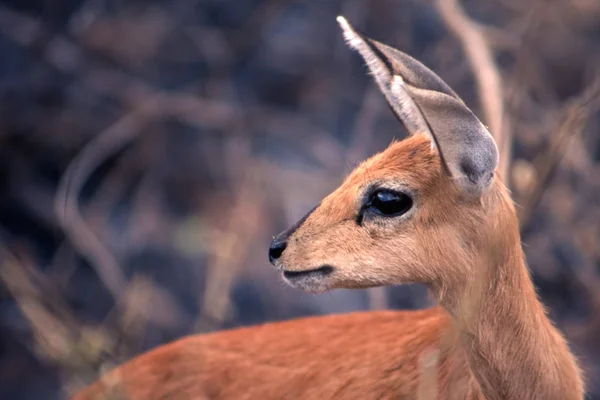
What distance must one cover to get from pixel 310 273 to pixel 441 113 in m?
0.87

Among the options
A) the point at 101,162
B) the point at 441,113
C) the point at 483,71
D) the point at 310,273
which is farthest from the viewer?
the point at 101,162

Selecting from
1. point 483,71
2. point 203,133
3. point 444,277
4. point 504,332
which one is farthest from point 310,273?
point 203,133

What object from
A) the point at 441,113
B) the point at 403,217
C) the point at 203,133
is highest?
the point at 441,113

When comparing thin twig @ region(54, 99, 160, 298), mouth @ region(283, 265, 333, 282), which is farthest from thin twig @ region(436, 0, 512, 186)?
thin twig @ region(54, 99, 160, 298)

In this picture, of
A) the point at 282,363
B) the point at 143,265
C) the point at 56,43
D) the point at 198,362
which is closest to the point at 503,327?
the point at 282,363

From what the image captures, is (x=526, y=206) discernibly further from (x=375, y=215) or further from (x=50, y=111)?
(x=50, y=111)

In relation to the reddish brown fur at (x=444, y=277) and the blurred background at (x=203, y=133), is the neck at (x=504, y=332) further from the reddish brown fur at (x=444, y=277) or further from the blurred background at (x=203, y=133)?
the blurred background at (x=203, y=133)

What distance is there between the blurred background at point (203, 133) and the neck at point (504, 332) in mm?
3613

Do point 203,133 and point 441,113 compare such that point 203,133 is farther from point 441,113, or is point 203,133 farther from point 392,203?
point 441,113

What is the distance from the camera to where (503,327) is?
12.2 ft

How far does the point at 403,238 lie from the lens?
3760 millimetres

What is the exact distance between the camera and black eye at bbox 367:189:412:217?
3.78 m

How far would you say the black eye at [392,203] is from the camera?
3.78m

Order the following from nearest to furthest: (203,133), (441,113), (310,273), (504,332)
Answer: (441,113) → (504,332) → (310,273) → (203,133)
